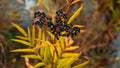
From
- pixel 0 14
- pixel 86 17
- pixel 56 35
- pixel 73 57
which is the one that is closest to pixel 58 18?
pixel 56 35

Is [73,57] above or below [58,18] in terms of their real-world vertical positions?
below

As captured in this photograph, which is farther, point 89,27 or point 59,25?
point 89,27

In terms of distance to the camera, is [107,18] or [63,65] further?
[107,18]

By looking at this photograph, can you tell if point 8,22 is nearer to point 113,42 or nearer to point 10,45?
point 10,45

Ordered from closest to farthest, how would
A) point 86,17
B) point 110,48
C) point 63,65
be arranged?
point 63,65, point 86,17, point 110,48

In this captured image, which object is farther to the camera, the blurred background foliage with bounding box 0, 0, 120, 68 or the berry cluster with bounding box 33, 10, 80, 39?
the blurred background foliage with bounding box 0, 0, 120, 68

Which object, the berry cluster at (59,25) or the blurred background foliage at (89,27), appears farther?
the blurred background foliage at (89,27)

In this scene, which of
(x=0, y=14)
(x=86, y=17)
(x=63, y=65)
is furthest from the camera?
(x=86, y=17)
